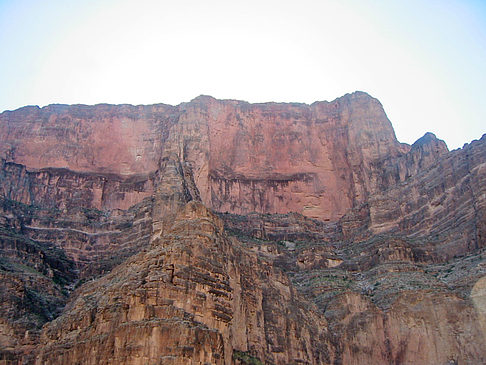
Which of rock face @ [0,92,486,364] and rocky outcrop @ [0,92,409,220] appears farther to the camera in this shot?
rocky outcrop @ [0,92,409,220]

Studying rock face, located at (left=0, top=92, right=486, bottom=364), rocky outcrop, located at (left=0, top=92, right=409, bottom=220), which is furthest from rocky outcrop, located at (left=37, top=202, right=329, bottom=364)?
rocky outcrop, located at (left=0, top=92, right=409, bottom=220)

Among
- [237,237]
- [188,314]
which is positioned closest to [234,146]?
[237,237]

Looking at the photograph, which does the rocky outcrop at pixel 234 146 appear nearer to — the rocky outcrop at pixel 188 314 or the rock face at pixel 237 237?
the rock face at pixel 237 237

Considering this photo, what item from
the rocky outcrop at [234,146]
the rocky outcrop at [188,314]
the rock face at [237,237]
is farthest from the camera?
the rocky outcrop at [234,146]

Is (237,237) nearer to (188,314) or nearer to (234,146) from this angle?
(234,146)

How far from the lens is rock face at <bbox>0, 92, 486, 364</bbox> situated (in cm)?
3644

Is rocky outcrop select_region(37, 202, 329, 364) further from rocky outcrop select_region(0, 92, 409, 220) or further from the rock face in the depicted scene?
rocky outcrop select_region(0, 92, 409, 220)

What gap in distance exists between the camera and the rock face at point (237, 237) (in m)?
36.4

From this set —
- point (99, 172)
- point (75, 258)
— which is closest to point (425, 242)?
point (75, 258)

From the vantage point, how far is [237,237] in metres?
68.6

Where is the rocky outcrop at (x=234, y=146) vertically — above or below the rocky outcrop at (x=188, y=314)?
above

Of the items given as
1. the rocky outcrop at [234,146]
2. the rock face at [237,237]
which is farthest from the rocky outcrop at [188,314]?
the rocky outcrop at [234,146]

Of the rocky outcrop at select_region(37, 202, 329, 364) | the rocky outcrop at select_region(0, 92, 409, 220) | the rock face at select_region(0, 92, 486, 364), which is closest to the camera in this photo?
the rocky outcrop at select_region(37, 202, 329, 364)

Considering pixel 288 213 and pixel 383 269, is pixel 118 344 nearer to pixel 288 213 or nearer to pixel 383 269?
pixel 383 269
